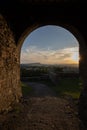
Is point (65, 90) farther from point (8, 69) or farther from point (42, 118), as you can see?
point (42, 118)

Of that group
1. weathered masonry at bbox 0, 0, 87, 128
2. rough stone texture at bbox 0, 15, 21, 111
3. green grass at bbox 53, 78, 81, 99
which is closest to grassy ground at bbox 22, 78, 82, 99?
green grass at bbox 53, 78, 81, 99

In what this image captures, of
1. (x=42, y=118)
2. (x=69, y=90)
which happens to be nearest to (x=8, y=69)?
(x=42, y=118)

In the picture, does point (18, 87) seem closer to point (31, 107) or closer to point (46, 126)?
point (31, 107)

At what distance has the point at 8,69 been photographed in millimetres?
7211

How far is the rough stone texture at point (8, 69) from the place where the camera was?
255 inches

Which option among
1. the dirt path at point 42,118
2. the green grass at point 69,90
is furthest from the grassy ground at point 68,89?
the dirt path at point 42,118

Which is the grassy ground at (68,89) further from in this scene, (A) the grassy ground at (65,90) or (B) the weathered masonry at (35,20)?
(B) the weathered masonry at (35,20)

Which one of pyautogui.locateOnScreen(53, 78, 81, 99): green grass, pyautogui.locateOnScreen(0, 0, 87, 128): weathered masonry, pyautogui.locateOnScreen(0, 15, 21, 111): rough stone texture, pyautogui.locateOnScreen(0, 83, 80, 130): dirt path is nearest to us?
pyautogui.locateOnScreen(0, 83, 80, 130): dirt path

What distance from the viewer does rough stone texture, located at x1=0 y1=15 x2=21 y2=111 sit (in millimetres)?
6473

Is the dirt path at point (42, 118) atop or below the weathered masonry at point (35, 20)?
below

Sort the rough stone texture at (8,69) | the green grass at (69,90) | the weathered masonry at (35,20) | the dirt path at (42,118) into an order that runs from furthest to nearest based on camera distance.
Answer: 1. the green grass at (69,90)
2. the weathered masonry at (35,20)
3. the rough stone texture at (8,69)
4. the dirt path at (42,118)

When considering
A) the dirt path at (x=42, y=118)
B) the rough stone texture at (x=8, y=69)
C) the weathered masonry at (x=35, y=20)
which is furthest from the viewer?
the weathered masonry at (x=35, y=20)

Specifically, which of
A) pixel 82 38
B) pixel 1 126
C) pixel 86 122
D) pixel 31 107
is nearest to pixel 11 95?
pixel 31 107

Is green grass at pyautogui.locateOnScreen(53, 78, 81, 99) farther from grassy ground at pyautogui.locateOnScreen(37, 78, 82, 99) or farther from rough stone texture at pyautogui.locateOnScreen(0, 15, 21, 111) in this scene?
rough stone texture at pyautogui.locateOnScreen(0, 15, 21, 111)
